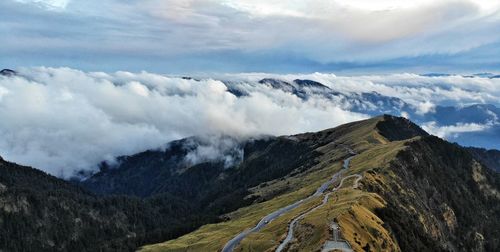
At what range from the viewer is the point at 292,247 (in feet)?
558

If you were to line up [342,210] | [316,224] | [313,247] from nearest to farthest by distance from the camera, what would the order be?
[313,247] → [316,224] → [342,210]

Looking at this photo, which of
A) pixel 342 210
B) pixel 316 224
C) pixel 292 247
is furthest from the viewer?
pixel 342 210

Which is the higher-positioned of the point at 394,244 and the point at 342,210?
the point at 342,210

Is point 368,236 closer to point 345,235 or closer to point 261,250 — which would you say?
point 345,235

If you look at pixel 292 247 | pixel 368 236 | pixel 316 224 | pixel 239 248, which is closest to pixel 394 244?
pixel 368 236

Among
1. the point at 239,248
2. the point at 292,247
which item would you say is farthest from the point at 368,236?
the point at 239,248

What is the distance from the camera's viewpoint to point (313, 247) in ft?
521

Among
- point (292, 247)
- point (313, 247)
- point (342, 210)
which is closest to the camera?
point (313, 247)

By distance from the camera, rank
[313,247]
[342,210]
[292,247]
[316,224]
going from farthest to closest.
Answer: [342,210], [316,224], [292,247], [313,247]

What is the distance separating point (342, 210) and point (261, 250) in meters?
38.2

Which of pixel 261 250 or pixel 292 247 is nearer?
pixel 292 247

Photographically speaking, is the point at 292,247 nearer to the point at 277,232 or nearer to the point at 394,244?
the point at 277,232

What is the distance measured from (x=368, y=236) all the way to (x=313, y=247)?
104 feet

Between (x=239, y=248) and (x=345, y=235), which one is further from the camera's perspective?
(x=239, y=248)
